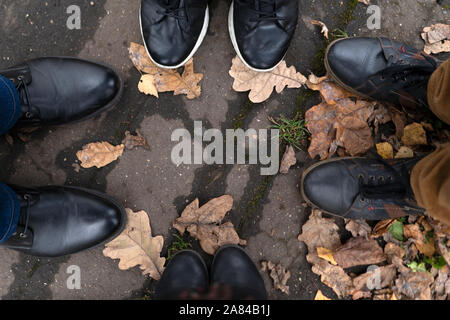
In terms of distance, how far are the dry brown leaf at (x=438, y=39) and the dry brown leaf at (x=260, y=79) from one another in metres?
0.92

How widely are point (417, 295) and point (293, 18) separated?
1880 millimetres

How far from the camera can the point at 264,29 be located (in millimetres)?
1905

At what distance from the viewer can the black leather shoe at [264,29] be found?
6.21ft

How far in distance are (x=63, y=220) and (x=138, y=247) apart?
46cm

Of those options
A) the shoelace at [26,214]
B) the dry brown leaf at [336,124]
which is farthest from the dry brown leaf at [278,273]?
the shoelace at [26,214]

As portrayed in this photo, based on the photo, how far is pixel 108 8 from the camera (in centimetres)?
208

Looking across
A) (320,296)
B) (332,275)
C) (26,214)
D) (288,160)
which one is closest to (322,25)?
(288,160)

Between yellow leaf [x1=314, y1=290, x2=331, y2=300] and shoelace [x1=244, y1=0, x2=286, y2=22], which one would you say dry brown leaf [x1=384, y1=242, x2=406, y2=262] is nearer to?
yellow leaf [x1=314, y1=290, x2=331, y2=300]

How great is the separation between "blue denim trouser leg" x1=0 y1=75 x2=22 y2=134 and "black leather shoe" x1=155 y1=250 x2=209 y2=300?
3.88 feet

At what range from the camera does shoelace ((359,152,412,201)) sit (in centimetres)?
194

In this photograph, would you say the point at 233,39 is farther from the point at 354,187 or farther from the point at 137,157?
the point at 354,187

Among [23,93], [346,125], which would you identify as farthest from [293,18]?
[23,93]

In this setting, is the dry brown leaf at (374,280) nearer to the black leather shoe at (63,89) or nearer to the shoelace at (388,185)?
the shoelace at (388,185)

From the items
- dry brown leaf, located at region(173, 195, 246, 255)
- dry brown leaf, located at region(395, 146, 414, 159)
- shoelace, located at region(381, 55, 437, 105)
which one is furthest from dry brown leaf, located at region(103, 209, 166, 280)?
shoelace, located at region(381, 55, 437, 105)
